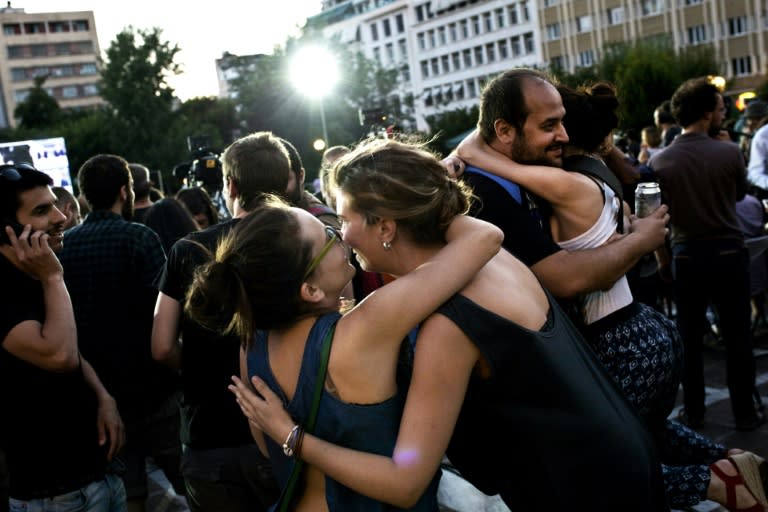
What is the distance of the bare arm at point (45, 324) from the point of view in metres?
2.84

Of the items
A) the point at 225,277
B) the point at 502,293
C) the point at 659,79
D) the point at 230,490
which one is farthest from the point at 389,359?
the point at 659,79

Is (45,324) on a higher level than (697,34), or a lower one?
lower

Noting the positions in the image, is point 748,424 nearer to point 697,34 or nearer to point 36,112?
point 697,34

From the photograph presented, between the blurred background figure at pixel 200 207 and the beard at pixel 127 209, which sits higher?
the beard at pixel 127 209

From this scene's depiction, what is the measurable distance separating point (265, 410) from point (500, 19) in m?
82.3

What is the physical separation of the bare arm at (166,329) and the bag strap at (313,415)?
1466mm

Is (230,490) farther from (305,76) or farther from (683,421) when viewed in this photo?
(305,76)

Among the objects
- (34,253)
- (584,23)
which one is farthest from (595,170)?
(584,23)

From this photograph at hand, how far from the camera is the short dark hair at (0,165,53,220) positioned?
3.07 m

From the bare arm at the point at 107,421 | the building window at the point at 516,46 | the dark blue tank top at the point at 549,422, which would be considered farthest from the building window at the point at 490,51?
the dark blue tank top at the point at 549,422

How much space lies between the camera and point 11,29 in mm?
101938

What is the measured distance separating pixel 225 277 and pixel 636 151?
12924mm

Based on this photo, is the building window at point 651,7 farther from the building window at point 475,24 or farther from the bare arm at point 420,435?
the bare arm at point 420,435

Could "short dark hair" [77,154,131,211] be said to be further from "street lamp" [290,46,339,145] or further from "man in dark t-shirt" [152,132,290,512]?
"street lamp" [290,46,339,145]
